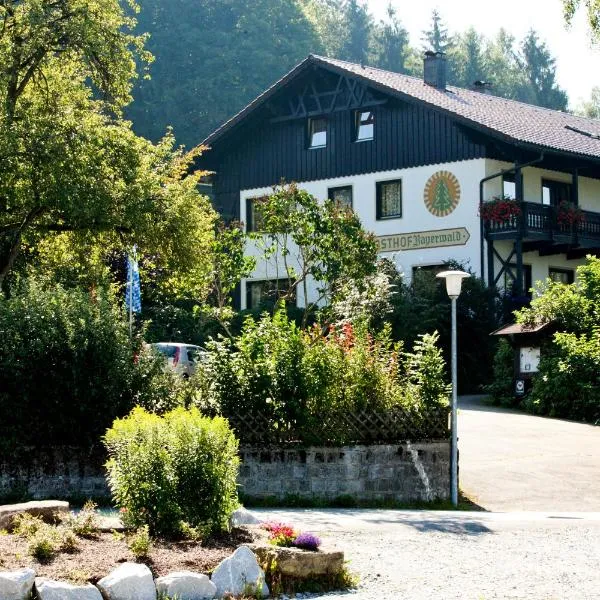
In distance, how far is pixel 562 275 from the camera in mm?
43531

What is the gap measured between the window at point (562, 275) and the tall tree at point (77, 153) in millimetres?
20344

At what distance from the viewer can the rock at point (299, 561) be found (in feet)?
35.3

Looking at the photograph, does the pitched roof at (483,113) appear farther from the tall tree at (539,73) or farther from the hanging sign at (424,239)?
the tall tree at (539,73)

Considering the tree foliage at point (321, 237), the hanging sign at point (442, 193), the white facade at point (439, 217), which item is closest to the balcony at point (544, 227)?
the white facade at point (439, 217)

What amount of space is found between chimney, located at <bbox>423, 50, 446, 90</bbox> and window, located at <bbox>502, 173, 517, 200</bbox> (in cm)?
605

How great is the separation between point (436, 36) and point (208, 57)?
41.1 meters

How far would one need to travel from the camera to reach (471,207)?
40.4 meters

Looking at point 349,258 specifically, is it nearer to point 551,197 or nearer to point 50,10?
point 50,10

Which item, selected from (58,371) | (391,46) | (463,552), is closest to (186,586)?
(463,552)

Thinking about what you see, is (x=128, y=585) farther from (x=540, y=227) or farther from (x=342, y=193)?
(x=342, y=193)

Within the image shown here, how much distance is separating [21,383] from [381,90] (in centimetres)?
2683

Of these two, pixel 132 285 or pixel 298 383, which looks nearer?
pixel 298 383

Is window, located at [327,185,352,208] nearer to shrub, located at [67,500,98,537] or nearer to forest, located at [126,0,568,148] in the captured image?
forest, located at [126,0,568,148]

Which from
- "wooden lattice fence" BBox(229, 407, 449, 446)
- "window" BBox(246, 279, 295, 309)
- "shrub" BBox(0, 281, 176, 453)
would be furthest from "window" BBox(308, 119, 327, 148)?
"shrub" BBox(0, 281, 176, 453)
